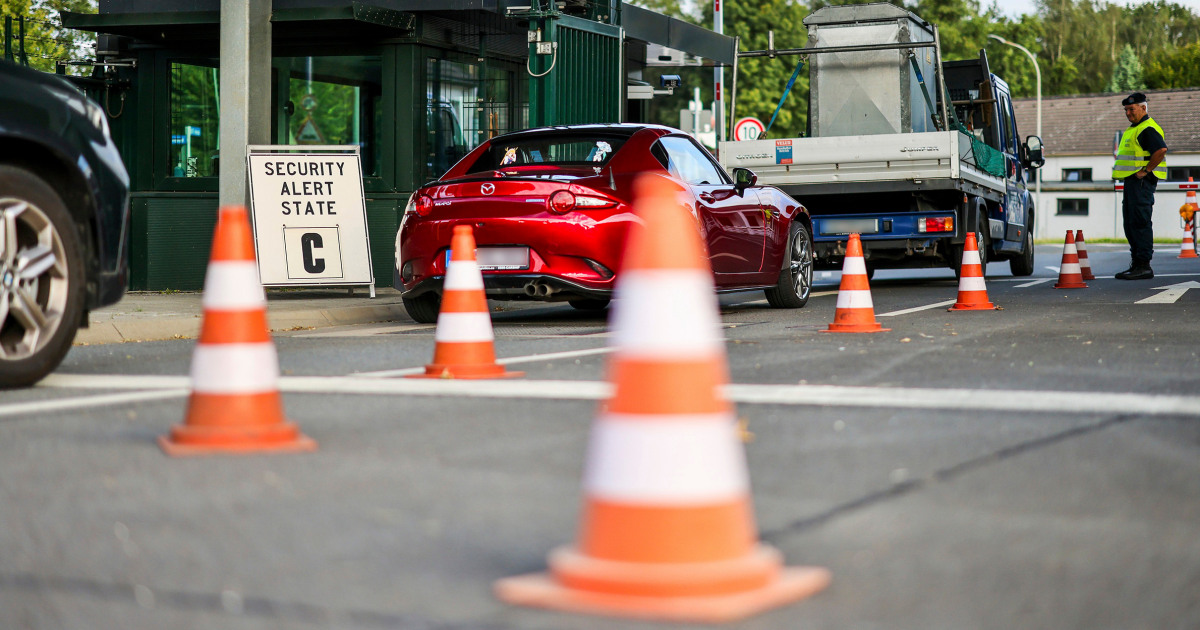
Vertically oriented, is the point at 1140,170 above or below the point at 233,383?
above

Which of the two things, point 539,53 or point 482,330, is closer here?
point 482,330

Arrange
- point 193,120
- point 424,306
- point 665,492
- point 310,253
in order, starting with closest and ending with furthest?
point 665,492 < point 424,306 < point 310,253 < point 193,120

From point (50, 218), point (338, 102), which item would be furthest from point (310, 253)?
point (50, 218)

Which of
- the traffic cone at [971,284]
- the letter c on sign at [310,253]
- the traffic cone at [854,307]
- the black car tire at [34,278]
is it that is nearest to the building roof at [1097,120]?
A: the traffic cone at [971,284]

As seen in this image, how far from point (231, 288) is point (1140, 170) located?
14.9 m

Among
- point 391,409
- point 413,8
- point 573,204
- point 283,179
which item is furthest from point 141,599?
point 413,8

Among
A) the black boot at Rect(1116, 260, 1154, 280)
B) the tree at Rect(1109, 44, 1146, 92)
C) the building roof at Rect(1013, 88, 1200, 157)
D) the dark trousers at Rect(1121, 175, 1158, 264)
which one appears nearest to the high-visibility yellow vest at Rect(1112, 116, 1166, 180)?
the dark trousers at Rect(1121, 175, 1158, 264)

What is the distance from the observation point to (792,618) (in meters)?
2.64

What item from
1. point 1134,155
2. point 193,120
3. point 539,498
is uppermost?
point 193,120

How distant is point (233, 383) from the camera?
4.50 meters

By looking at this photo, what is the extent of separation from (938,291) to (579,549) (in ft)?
45.6

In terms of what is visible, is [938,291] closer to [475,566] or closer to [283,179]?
[283,179]

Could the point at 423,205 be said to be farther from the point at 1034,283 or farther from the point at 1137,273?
the point at 1137,273

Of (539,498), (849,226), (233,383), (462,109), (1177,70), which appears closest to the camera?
(539,498)
